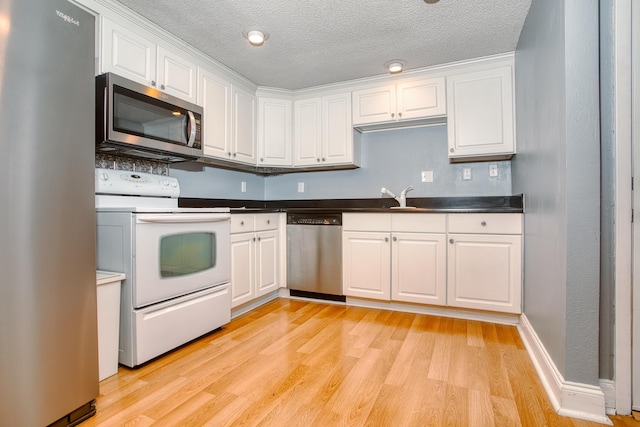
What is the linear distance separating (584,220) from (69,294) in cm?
200

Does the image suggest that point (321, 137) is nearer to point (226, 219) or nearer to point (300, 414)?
point (226, 219)

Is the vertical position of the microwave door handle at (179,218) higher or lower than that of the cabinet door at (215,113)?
lower

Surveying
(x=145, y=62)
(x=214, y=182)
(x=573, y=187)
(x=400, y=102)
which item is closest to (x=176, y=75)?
(x=145, y=62)

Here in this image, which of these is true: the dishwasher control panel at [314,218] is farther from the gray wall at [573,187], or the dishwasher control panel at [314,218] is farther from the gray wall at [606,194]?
the gray wall at [606,194]

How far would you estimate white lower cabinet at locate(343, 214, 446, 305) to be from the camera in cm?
256

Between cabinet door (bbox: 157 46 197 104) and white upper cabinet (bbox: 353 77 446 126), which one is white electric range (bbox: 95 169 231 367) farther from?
white upper cabinet (bbox: 353 77 446 126)

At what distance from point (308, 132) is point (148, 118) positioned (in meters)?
1.62

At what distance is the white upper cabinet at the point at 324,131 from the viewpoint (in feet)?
10.5

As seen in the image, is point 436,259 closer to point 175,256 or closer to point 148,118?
point 175,256

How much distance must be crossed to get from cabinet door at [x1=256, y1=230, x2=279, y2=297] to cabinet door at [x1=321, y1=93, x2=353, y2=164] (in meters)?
0.95

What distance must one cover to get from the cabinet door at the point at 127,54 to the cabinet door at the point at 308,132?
1482mm

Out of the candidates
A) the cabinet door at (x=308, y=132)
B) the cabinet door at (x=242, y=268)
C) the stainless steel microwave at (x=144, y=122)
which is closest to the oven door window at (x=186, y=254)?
Answer: the cabinet door at (x=242, y=268)

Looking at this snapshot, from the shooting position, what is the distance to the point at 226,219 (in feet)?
7.65

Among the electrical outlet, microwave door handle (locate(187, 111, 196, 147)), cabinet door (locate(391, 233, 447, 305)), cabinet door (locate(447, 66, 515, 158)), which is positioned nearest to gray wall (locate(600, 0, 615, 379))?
cabinet door (locate(391, 233, 447, 305))
